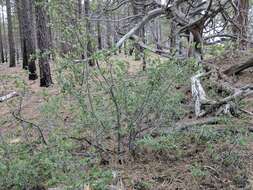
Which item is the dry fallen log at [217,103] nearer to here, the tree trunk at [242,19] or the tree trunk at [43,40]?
the tree trunk at [242,19]

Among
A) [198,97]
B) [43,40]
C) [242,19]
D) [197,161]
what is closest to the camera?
[197,161]

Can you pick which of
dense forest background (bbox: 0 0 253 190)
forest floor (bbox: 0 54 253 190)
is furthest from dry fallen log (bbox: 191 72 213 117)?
forest floor (bbox: 0 54 253 190)

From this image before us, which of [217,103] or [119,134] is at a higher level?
[217,103]

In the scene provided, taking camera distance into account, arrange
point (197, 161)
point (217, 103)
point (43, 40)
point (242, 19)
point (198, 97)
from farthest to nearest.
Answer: point (43, 40) < point (242, 19) < point (198, 97) < point (217, 103) < point (197, 161)

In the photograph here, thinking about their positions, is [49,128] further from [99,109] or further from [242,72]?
[242,72]

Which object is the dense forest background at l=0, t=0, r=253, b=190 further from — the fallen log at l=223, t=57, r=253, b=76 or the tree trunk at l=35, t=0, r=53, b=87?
the tree trunk at l=35, t=0, r=53, b=87

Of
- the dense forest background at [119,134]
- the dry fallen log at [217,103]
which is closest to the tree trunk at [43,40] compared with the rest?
the dry fallen log at [217,103]

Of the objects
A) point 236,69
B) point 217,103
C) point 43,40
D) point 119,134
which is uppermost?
point 43,40

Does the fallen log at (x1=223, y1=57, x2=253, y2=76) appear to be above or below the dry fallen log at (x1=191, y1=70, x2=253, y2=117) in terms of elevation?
above

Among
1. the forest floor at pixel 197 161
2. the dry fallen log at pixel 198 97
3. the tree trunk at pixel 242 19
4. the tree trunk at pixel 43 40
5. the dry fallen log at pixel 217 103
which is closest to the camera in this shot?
the forest floor at pixel 197 161

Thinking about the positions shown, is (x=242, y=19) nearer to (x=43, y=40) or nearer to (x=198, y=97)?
(x=198, y=97)

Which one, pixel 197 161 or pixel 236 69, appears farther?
pixel 236 69

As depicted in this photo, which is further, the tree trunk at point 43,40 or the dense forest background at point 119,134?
the tree trunk at point 43,40

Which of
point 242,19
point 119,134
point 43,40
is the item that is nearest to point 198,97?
point 119,134
